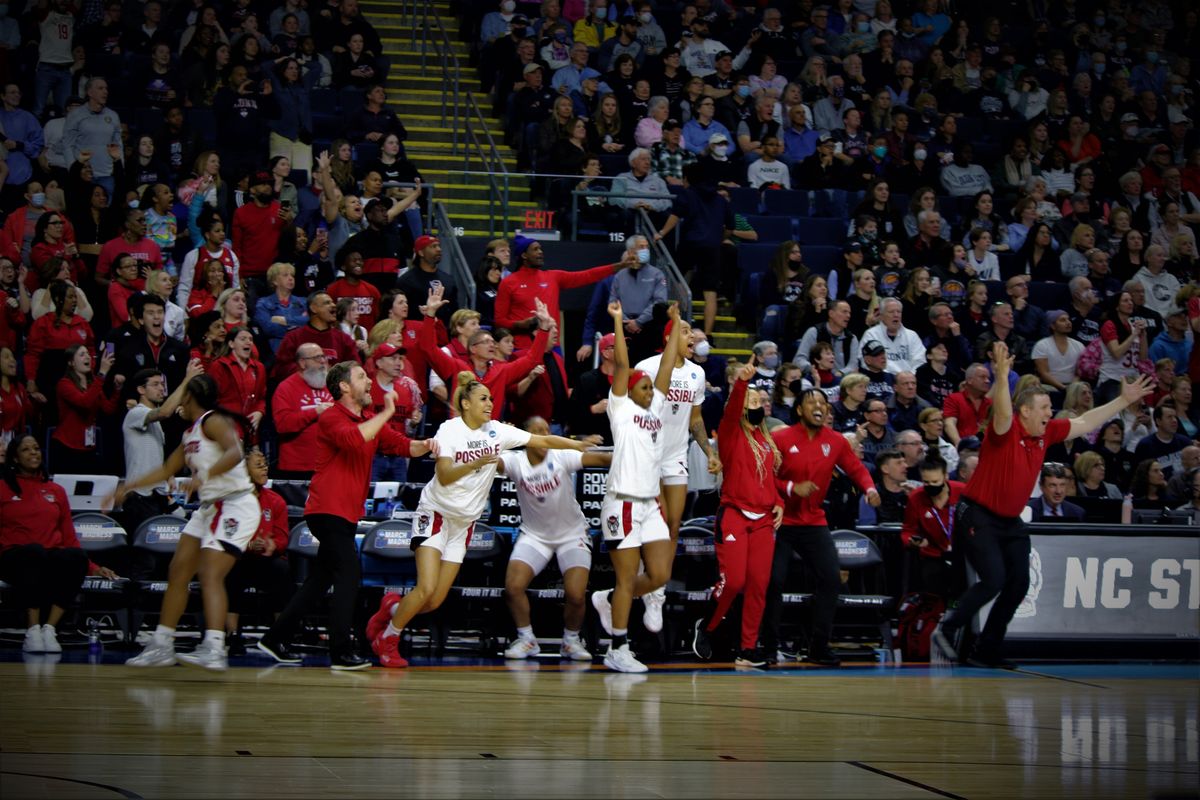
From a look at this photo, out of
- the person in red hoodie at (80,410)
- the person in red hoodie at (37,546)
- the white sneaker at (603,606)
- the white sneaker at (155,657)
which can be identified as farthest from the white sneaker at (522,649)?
the person in red hoodie at (80,410)

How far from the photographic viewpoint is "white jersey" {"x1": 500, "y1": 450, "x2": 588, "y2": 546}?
11.8 m

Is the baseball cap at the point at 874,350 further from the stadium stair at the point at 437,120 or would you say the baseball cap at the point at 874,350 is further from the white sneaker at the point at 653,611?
the white sneaker at the point at 653,611

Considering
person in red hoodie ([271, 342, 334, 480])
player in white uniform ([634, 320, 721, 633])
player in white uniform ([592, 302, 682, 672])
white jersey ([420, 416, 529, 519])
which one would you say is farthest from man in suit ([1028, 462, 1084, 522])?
person in red hoodie ([271, 342, 334, 480])

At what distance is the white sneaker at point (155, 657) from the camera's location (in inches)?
425

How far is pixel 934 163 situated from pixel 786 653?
981cm

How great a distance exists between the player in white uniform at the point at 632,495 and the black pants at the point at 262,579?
8.38ft

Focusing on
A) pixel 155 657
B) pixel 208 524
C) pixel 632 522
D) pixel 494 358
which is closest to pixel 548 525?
pixel 632 522

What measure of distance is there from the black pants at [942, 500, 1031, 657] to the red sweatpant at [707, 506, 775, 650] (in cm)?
152

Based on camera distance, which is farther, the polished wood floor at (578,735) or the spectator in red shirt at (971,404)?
the spectator in red shirt at (971,404)

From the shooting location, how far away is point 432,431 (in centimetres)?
1491

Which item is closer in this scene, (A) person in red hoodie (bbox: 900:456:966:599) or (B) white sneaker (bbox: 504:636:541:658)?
(B) white sneaker (bbox: 504:636:541:658)

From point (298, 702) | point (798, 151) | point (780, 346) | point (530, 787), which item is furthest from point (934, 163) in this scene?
point (530, 787)

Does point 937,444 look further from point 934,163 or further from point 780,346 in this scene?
point 934,163

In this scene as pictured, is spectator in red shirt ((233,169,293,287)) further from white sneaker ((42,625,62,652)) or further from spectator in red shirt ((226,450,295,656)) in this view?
white sneaker ((42,625,62,652))
